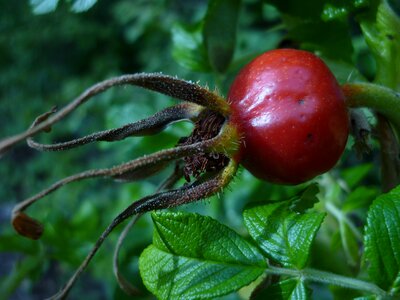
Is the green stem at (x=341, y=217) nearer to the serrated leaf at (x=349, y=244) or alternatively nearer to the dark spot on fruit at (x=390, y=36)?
the serrated leaf at (x=349, y=244)

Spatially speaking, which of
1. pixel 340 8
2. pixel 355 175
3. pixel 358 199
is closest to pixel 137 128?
pixel 340 8

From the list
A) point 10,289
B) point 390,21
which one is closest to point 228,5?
point 390,21

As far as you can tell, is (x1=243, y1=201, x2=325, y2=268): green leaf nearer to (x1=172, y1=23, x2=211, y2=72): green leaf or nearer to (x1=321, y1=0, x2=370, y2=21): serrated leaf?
(x1=321, y1=0, x2=370, y2=21): serrated leaf

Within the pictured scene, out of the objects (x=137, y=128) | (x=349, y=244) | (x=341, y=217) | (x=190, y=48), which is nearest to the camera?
(x=137, y=128)

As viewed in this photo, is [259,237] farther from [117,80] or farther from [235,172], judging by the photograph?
[117,80]

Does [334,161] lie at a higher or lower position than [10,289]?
higher

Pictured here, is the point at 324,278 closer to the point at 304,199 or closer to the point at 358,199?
the point at 304,199

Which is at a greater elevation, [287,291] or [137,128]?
[137,128]
